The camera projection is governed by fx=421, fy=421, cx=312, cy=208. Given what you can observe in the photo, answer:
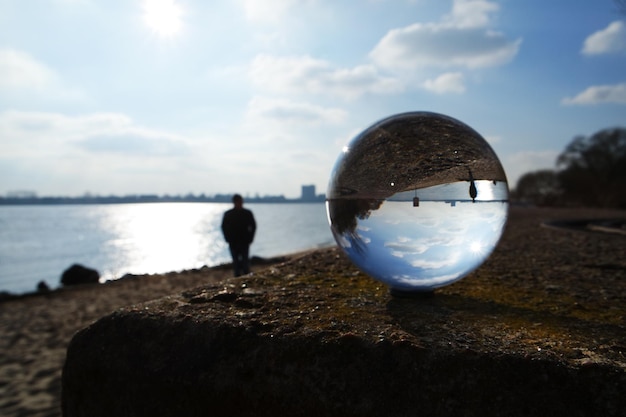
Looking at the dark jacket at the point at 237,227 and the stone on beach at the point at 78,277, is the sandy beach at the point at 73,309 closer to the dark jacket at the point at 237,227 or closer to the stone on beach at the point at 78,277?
the dark jacket at the point at 237,227

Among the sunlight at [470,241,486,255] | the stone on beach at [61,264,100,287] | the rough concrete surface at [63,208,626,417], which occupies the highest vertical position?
the sunlight at [470,241,486,255]

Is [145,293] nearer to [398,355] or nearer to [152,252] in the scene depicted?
[398,355]

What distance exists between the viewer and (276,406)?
6.31ft

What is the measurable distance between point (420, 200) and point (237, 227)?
22.0 ft

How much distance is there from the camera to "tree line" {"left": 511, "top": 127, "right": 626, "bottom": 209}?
2250 inches

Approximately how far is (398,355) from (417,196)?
3.77ft

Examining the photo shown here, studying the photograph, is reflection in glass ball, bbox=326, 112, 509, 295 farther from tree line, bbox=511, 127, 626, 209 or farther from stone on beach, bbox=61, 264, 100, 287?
tree line, bbox=511, 127, 626, 209

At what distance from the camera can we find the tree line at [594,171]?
57156 millimetres

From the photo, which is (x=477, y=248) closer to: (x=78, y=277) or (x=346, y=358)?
(x=346, y=358)

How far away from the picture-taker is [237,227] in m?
9.03

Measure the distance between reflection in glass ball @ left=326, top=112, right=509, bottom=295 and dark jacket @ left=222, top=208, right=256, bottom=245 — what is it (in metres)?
6.10

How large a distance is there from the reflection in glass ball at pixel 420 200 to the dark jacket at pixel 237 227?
6.10 meters

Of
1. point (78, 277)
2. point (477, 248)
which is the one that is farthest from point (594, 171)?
point (477, 248)

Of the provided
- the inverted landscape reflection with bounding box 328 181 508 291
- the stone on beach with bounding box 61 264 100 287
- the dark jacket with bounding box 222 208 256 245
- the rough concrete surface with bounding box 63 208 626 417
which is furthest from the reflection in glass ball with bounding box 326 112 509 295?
the stone on beach with bounding box 61 264 100 287
